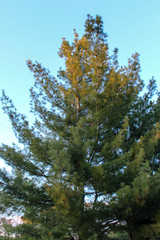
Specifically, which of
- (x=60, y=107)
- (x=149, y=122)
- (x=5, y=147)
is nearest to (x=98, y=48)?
(x=60, y=107)

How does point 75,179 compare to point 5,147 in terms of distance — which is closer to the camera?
point 75,179

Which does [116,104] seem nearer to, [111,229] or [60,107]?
[60,107]

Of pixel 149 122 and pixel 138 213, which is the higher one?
pixel 149 122

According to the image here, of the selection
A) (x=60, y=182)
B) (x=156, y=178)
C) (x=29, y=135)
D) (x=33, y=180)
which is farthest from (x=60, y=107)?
(x=156, y=178)

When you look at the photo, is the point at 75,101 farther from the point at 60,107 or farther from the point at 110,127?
the point at 110,127

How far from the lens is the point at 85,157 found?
18.2 feet

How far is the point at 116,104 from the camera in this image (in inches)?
255

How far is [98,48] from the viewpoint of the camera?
7.17 m

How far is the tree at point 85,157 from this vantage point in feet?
16.1

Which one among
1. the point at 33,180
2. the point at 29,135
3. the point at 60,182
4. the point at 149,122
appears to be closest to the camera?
the point at 60,182

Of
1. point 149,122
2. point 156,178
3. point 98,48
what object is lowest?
point 156,178

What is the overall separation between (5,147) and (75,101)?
3.08 m

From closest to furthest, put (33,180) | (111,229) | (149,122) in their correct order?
(33,180) < (111,229) < (149,122)

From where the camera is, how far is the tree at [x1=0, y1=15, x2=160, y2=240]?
490 cm
